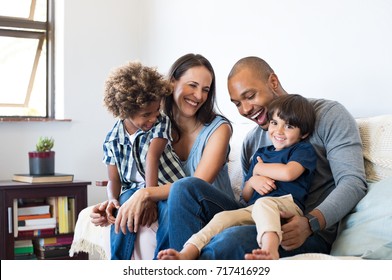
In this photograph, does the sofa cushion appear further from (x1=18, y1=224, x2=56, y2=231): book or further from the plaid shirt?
(x1=18, y1=224, x2=56, y2=231): book

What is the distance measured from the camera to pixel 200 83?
2.19 metres

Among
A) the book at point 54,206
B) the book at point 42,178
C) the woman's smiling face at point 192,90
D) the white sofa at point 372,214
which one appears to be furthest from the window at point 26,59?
the woman's smiling face at point 192,90

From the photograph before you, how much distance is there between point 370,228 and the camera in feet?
5.42

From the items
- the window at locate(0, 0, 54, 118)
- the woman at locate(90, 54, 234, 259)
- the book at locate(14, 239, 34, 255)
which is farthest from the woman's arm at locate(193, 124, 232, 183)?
the window at locate(0, 0, 54, 118)

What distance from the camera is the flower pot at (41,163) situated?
338cm

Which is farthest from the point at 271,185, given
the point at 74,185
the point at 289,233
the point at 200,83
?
the point at 74,185

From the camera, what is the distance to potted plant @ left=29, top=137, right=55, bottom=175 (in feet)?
11.1

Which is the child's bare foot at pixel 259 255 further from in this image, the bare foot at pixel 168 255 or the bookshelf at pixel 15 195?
the bookshelf at pixel 15 195

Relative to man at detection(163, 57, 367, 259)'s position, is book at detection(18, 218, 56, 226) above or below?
below

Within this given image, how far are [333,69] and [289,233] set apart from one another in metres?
1.14

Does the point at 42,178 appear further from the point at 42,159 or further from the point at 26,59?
the point at 26,59

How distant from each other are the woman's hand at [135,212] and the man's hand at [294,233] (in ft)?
1.63

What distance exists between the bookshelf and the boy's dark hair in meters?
1.78
